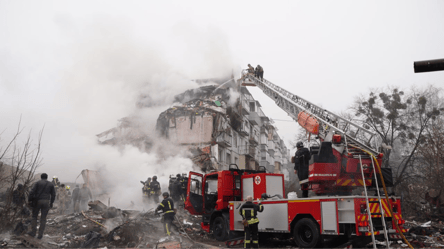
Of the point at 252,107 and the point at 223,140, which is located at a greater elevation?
the point at 252,107

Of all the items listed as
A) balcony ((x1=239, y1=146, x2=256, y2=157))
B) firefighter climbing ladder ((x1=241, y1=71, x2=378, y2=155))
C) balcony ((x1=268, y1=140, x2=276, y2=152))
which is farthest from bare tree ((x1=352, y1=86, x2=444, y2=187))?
balcony ((x1=268, y1=140, x2=276, y2=152))

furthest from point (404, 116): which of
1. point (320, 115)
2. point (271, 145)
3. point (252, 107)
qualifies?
point (271, 145)

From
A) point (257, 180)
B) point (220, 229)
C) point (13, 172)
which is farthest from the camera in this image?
point (220, 229)

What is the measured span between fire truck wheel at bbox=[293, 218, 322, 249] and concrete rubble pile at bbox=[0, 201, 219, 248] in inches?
102

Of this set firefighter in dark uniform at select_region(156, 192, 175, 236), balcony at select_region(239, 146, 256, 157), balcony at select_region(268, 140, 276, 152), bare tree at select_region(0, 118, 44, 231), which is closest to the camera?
bare tree at select_region(0, 118, 44, 231)

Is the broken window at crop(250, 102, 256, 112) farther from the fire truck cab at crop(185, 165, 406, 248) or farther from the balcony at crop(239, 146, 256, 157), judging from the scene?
the fire truck cab at crop(185, 165, 406, 248)

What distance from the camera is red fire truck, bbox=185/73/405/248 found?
24.3 feet

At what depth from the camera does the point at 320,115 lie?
39.4 feet

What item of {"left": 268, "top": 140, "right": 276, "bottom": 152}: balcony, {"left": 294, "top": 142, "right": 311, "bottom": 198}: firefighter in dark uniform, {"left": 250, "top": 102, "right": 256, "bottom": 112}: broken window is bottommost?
{"left": 294, "top": 142, "right": 311, "bottom": 198}: firefighter in dark uniform

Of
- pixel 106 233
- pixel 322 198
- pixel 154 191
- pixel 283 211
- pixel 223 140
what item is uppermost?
pixel 223 140

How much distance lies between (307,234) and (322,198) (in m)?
1.11

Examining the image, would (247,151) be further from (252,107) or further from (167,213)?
(167,213)

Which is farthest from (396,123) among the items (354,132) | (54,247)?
(54,247)

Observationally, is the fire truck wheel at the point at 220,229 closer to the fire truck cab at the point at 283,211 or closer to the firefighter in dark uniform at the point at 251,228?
the fire truck cab at the point at 283,211
